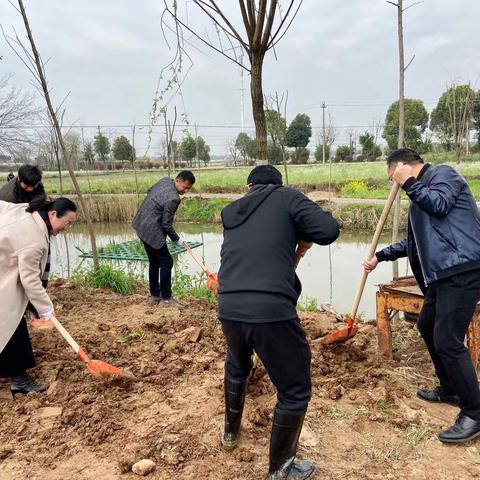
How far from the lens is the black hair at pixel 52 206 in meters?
3.12

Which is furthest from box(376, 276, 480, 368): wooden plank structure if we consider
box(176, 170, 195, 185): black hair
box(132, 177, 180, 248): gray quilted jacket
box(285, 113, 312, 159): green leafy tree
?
box(285, 113, 312, 159): green leafy tree

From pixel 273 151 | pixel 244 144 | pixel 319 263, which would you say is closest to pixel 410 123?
pixel 244 144

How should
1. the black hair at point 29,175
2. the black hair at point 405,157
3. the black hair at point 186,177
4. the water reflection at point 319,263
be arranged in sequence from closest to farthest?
1. the black hair at point 405,157
2. the black hair at point 29,175
3. the black hair at point 186,177
4. the water reflection at point 319,263

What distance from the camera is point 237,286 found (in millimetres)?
2197

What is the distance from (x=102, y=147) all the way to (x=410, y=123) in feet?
73.3

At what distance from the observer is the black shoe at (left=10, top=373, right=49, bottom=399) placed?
3320 mm

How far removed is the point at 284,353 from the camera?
7.11 ft

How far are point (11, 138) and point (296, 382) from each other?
64.0 feet

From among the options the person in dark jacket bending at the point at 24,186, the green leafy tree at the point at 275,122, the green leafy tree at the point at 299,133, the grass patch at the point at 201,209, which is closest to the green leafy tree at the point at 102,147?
the green leafy tree at the point at 299,133

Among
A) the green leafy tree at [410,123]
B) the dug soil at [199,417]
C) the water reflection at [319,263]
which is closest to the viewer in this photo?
the dug soil at [199,417]

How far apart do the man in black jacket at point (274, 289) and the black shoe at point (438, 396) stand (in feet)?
4.40

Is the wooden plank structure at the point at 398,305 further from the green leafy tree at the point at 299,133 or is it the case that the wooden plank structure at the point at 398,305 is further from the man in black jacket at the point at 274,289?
the green leafy tree at the point at 299,133

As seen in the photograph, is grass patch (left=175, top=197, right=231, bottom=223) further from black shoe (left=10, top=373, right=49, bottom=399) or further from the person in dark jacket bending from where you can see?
black shoe (left=10, top=373, right=49, bottom=399)

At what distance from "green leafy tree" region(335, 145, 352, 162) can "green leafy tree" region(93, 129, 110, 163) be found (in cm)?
1810
